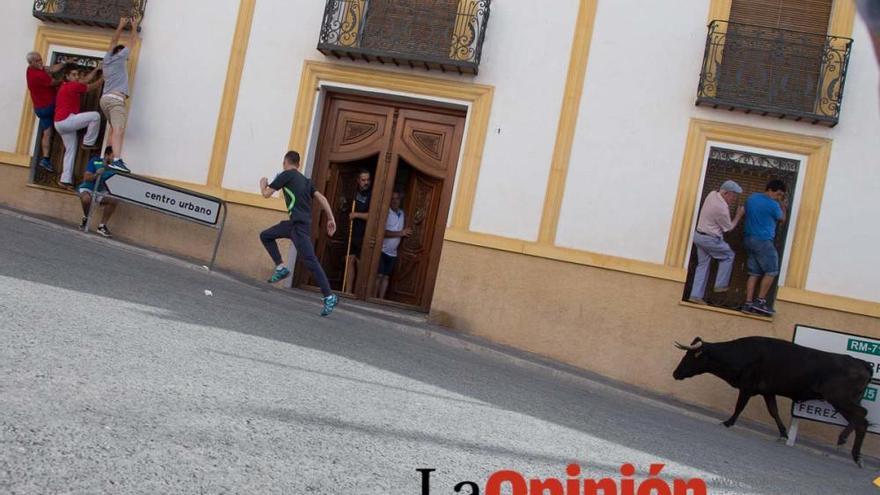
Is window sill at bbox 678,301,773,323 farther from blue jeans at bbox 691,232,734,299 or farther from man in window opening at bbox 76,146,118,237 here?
man in window opening at bbox 76,146,118,237

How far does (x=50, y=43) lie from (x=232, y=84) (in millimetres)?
3551

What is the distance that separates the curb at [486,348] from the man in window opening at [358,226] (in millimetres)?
512

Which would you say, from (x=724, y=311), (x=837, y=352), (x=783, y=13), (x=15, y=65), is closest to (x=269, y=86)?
(x=15, y=65)

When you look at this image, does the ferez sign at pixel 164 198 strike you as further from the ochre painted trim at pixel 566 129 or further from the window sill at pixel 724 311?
the window sill at pixel 724 311

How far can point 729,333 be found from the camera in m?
13.6

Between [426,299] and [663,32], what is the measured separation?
5.34 m

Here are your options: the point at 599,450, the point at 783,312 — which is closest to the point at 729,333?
the point at 783,312

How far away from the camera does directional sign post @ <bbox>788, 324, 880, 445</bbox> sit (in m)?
11.2

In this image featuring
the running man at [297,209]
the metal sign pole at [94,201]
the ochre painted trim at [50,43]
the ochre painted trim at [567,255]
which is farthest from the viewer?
the ochre painted trim at [50,43]

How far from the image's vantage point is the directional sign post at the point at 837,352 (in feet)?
36.7

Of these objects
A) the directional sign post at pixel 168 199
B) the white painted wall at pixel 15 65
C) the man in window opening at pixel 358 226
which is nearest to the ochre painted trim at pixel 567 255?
the man in window opening at pixel 358 226

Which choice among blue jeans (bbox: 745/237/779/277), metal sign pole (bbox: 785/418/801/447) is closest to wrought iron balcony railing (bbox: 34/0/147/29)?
blue jeans (bbox: 745/237/779/277)

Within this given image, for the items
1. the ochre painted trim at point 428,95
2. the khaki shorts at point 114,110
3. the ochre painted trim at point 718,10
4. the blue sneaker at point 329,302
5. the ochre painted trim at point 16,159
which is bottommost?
the blue sneaker at point 329,302

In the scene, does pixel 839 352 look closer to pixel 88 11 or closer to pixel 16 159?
pixel 88 11
